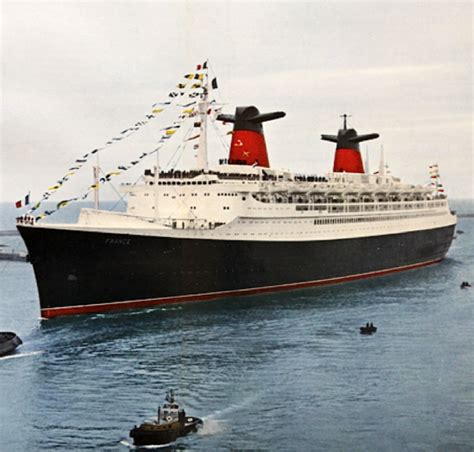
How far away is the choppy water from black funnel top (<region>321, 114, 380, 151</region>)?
70.7 feet

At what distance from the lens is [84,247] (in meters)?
31.2

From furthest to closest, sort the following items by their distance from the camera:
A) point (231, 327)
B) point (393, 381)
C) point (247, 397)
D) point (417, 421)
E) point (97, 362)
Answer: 1. point (231, 327)
2. point (97, 362)
3. point (393, 381)
4. point (247, 397)
5. point (417, 421)

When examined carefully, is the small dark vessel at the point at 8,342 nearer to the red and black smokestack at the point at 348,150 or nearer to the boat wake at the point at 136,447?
the boat wake at the point at 136,447

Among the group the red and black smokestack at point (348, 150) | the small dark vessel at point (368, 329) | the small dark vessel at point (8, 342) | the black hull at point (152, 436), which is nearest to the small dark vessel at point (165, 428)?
the black hull at point (152, 436)

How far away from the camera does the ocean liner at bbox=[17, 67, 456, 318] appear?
1235 inches

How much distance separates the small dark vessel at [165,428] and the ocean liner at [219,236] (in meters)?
14.4

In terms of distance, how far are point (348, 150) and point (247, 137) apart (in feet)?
51.9

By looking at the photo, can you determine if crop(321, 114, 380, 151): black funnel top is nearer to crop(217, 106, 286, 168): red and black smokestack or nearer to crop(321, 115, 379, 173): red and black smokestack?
crop(321, 115, 379, 173): red and black smokestack

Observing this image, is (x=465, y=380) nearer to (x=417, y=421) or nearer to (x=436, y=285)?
(x=417, y=421)

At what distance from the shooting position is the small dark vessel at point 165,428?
17.3 meters

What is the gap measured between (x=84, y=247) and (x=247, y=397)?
13.5 meters

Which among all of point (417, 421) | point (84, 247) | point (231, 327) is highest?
point (84, 247)

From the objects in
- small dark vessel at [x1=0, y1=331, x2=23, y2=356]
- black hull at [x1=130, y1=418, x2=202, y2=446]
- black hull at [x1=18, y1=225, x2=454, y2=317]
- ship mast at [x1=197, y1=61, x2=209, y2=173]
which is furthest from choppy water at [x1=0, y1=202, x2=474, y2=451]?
ship mast at [x1=197, y1=61, x2=209, y2=173]

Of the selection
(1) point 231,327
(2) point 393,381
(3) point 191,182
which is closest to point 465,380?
(2) point 393,381
